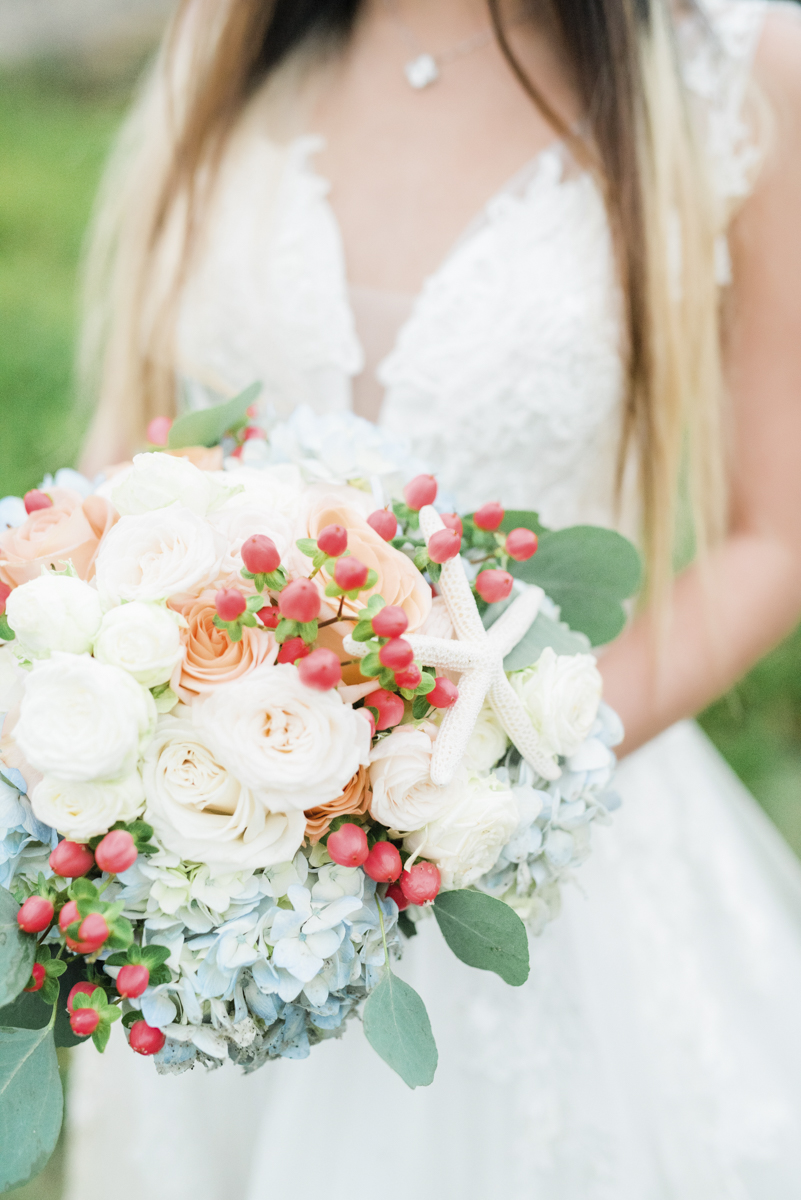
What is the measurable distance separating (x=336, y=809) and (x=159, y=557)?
0.20 metres

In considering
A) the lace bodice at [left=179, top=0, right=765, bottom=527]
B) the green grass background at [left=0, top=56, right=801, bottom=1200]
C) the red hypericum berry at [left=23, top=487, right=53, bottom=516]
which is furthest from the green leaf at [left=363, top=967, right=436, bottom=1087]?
the green grass background at [left=0, top=56, right=801, bottom=1200]

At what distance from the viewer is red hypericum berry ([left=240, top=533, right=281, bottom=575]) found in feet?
1.86

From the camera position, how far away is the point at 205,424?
32.7 inches

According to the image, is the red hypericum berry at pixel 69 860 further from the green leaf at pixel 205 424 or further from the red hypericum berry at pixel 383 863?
the green leaf at pixel 205 424

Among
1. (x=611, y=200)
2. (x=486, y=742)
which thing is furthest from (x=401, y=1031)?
(x=611, y=200)

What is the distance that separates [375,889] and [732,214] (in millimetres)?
1032

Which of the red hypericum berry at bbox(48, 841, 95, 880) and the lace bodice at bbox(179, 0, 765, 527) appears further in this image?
the lace bodice at bbox(179, 0, 765, 527)

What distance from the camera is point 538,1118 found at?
3.46 feet

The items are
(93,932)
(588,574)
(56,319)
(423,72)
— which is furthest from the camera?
(56,319)

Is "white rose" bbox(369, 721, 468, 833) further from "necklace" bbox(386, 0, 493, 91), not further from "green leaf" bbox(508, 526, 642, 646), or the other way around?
"necklace" bbox(386, 0, 493, 91)

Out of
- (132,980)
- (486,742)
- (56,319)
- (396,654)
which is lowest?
(56,319)

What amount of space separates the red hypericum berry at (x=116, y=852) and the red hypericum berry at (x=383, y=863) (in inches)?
6.1

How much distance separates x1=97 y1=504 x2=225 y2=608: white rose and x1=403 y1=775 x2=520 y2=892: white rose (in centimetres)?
23

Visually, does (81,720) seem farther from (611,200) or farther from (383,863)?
(611,200)
